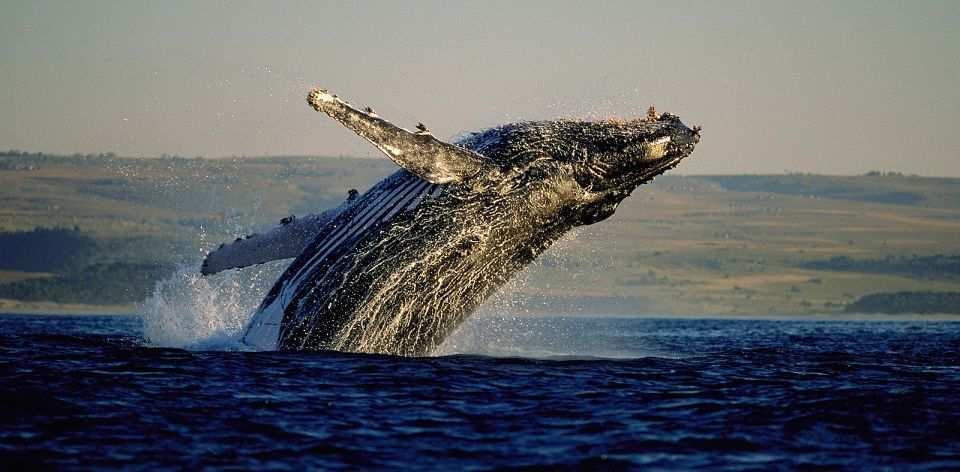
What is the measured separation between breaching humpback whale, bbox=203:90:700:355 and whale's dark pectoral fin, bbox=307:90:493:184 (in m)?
0.02

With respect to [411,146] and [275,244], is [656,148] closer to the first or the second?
[411,146]

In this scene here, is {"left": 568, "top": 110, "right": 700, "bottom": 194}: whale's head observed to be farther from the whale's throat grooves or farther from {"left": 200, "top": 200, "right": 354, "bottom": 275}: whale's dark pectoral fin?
{"left": 200, "top": 200, "right": 354, "bottom": 275}: whale's dark pectoral fin

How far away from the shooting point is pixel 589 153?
55.7 feet

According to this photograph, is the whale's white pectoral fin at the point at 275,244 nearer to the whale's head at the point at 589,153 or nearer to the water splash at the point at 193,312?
the water splash at the point at 193,312

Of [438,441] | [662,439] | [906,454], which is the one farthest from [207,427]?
[906,454]

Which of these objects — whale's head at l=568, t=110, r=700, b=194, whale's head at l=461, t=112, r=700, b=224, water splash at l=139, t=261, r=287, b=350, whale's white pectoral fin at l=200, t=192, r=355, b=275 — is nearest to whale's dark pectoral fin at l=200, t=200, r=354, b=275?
whale's white pectoral fin at l=200, t=192, r=355, b=275

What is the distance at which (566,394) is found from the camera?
47.0 feet

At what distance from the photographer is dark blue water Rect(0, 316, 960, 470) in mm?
11094

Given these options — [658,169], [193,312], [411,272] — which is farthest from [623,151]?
[193,312]

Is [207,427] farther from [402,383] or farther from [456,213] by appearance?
[456,213]

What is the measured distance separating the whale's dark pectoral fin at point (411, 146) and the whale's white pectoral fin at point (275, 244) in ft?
6.07

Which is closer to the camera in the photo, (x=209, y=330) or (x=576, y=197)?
(x=576, y=197)

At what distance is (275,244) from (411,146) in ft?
10.5

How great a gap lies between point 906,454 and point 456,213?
21.4ft
